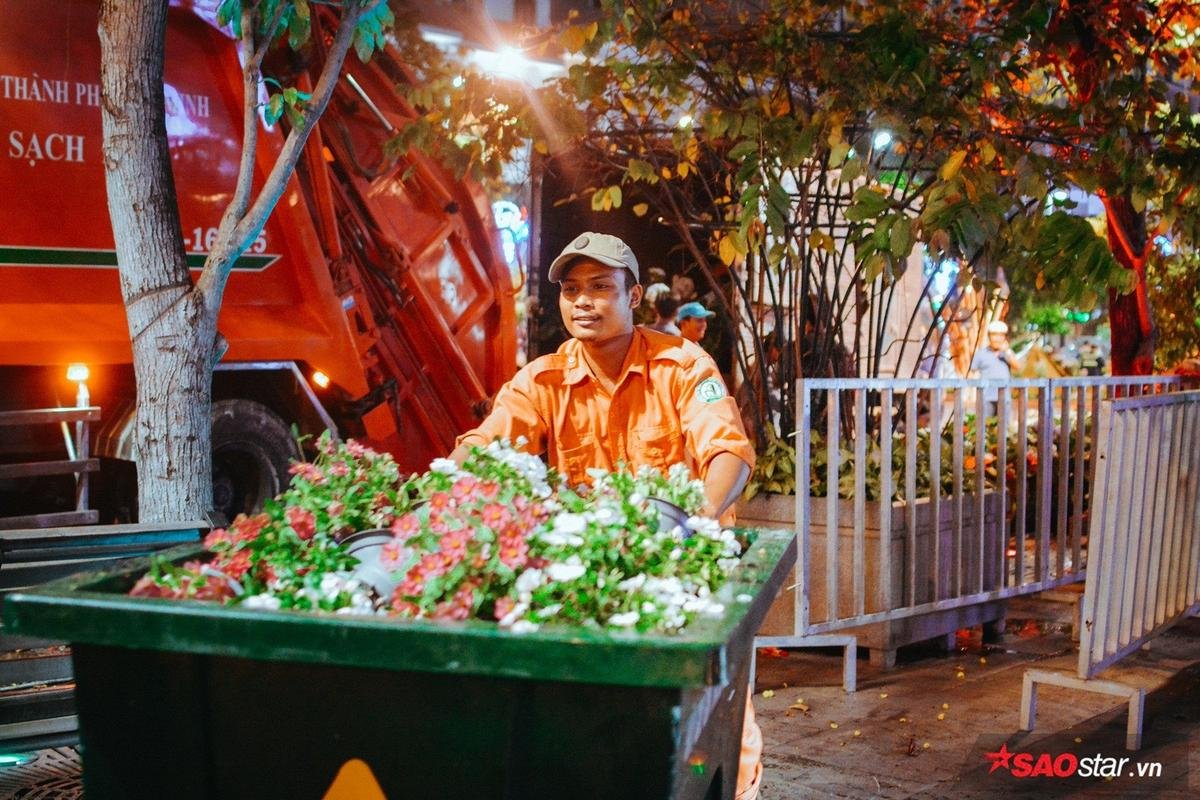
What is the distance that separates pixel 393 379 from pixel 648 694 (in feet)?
19.9

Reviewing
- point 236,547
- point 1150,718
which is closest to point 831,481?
point 1150,718

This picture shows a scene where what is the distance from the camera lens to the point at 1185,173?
526 centimetres

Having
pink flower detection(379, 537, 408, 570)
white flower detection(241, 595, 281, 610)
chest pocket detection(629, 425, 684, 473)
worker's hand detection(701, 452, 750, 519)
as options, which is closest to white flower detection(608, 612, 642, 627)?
pink flower detection(379, 537, 408, 570)

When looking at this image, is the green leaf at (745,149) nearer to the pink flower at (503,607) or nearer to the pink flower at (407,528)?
the pink flower at (407,528)

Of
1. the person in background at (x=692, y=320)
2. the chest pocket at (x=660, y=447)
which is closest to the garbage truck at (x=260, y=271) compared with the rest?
the person in background at (x=692, y=320)

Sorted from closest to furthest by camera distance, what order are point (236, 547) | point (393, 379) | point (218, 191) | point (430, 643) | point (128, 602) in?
point (430, 643) → point (128, 602) → point (236, 547) → point (218, 191) → point (393, 379)

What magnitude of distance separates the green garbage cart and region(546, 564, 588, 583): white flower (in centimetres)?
19

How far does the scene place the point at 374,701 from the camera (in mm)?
1919

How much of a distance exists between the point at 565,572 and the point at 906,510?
12.1 feet

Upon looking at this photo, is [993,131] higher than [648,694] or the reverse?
higher

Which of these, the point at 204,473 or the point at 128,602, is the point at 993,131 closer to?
the point at 204,473

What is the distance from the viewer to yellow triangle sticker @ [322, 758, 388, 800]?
1943mm

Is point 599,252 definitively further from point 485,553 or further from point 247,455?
point 247,455

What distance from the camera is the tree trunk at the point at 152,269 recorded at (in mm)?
4004
